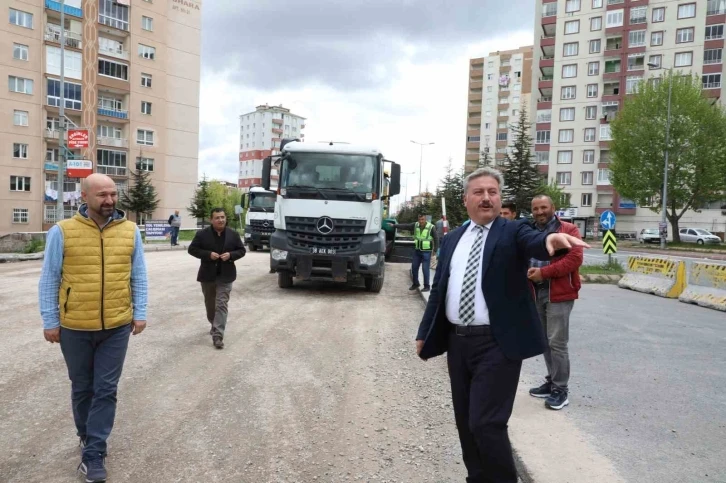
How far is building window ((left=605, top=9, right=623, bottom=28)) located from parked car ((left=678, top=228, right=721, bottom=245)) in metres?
28.4

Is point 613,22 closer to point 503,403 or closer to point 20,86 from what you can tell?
point 20,86

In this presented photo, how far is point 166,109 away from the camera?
182ft

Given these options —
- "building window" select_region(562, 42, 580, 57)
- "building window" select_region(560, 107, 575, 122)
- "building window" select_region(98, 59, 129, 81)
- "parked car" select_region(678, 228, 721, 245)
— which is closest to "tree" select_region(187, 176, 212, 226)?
"building window" select_region(98, 59, 129, 81)

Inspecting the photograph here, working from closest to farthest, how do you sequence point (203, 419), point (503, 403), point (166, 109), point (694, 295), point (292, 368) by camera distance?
point (503, 403)
point (203, 419)
point (292, 368)
point (694, 295)
point (166, 109)

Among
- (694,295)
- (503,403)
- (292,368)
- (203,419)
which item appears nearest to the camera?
(503,403)

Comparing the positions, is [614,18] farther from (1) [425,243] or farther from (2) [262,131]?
(2) [262,131]

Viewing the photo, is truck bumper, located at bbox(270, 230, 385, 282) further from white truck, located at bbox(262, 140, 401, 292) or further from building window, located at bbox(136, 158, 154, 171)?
building window, located at bbox(136, 158, 154, 171)

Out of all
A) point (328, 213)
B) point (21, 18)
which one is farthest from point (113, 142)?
point (328, 213)

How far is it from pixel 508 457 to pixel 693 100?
4908cm

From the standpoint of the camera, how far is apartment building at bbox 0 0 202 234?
149 feet

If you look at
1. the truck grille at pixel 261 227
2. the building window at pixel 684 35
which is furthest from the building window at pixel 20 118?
the building window at pixel 684 35

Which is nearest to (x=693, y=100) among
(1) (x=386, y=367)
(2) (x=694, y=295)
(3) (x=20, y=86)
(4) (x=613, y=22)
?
(4) (x=613, y=22)

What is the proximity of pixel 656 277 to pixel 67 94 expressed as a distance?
5059 cm

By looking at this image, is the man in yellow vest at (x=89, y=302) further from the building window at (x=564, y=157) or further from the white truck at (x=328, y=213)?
the building window at (x=564, y=157)
